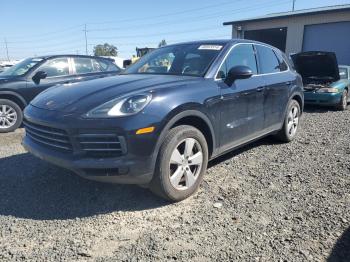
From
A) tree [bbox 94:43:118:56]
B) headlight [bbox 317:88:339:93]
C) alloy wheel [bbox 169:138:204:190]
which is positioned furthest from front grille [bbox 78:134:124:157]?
tree [bbox 94:43:118:56]

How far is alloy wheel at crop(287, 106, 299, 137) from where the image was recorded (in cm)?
604

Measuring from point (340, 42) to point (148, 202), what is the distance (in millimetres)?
19318

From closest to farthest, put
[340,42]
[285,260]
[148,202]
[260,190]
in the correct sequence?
[285,260], [148,202], [260,190], [340,42]

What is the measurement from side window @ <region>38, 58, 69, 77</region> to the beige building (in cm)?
1653

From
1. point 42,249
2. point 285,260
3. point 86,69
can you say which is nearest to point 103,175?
point 42,249

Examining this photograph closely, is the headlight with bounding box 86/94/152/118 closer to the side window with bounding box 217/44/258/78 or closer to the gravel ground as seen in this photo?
the gravel ground

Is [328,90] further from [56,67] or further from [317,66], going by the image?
[56,67]

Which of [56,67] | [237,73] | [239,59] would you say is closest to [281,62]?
[239,59]

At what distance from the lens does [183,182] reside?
3.77 meters

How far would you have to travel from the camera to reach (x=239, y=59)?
4.65 meters

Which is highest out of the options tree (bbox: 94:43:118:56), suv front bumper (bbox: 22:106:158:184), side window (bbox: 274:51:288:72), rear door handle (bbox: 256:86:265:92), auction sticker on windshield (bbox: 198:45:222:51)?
auction sticker on windshield (bbox: 198:45:222:51)

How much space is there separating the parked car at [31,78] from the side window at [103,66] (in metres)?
0.09

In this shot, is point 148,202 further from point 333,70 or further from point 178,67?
point 333,70

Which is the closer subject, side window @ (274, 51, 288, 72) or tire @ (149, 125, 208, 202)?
tire @ (149, 125, 208, 202)
